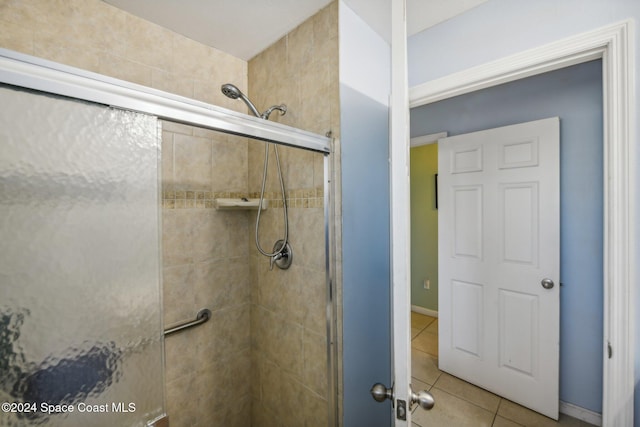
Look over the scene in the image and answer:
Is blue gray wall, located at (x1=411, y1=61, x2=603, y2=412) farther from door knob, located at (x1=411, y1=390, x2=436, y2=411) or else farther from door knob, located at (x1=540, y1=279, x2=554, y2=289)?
door knob, located at (x1=411, y1=390, x2=436, y2=411)

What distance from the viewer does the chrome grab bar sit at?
4.20 feet

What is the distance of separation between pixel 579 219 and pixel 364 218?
4.64ft

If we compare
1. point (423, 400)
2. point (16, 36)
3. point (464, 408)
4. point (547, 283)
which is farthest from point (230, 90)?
point (464, 408)

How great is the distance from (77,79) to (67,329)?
1.72ft

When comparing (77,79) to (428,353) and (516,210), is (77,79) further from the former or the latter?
(428,353)

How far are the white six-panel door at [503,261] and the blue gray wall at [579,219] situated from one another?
0.08m

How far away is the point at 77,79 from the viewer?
21.1 inches

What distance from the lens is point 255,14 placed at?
123cm

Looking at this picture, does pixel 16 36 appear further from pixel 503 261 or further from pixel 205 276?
pixel 503 261

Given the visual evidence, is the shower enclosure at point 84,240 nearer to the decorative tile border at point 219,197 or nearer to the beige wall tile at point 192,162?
the decorative tile border at point 219,197

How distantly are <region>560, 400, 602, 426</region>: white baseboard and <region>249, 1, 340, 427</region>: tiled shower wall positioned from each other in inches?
64.9

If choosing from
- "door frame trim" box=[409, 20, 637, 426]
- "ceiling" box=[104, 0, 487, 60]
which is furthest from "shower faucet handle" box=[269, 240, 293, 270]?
"door frame trim" box=[409, 20, 637, 426]

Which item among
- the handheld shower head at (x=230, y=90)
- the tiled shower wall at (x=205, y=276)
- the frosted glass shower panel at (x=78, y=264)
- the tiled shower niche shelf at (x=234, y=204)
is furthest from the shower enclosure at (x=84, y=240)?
the tiled shower wall at (x=205, y=276)

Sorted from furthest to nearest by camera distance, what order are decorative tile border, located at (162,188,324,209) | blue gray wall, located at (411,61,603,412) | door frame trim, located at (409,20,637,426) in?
1. blue gray wall, located at (411,61,603,412)
2. decorative tile border, located at (162,188,324,209)
3. door frame trim, located at (409,20,637,426)
